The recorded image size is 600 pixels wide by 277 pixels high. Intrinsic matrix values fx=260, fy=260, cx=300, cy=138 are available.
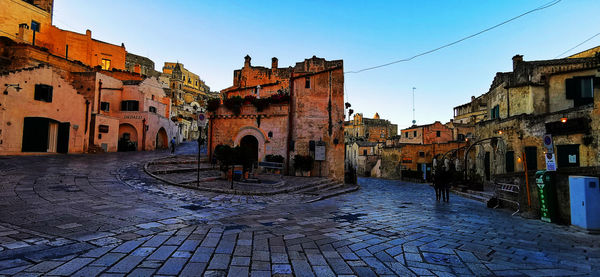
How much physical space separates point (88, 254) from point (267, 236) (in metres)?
2.60

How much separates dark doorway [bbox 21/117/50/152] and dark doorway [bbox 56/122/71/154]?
88 cm

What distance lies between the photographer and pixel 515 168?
62.6ft

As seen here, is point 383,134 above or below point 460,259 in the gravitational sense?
above

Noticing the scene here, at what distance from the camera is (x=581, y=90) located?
58.2 ft

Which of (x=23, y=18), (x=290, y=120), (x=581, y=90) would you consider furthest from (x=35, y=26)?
(x=581, y=90)

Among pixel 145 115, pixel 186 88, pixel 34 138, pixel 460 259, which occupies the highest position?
pixel 186 88

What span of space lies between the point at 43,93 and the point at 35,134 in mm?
2863

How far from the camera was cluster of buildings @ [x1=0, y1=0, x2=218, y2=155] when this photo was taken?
1689cm

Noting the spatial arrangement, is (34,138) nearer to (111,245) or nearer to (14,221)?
(14,221)

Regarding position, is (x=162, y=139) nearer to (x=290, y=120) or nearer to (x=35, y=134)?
(x=35, y=134)

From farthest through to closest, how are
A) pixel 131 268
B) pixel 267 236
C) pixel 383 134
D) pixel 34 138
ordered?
pixel 383 134 → pixel 34 138 → pixel 267 236 → pixel 131 268

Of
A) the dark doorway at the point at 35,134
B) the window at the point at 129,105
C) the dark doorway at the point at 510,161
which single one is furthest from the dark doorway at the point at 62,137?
the dark doorway at the point at 510,161

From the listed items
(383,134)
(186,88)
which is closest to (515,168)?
(383,134)

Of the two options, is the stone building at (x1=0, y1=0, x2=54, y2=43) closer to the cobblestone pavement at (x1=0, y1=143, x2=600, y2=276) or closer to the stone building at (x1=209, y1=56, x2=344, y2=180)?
the stone building at (x1=209, y1=56, x2=344, y2=180)
